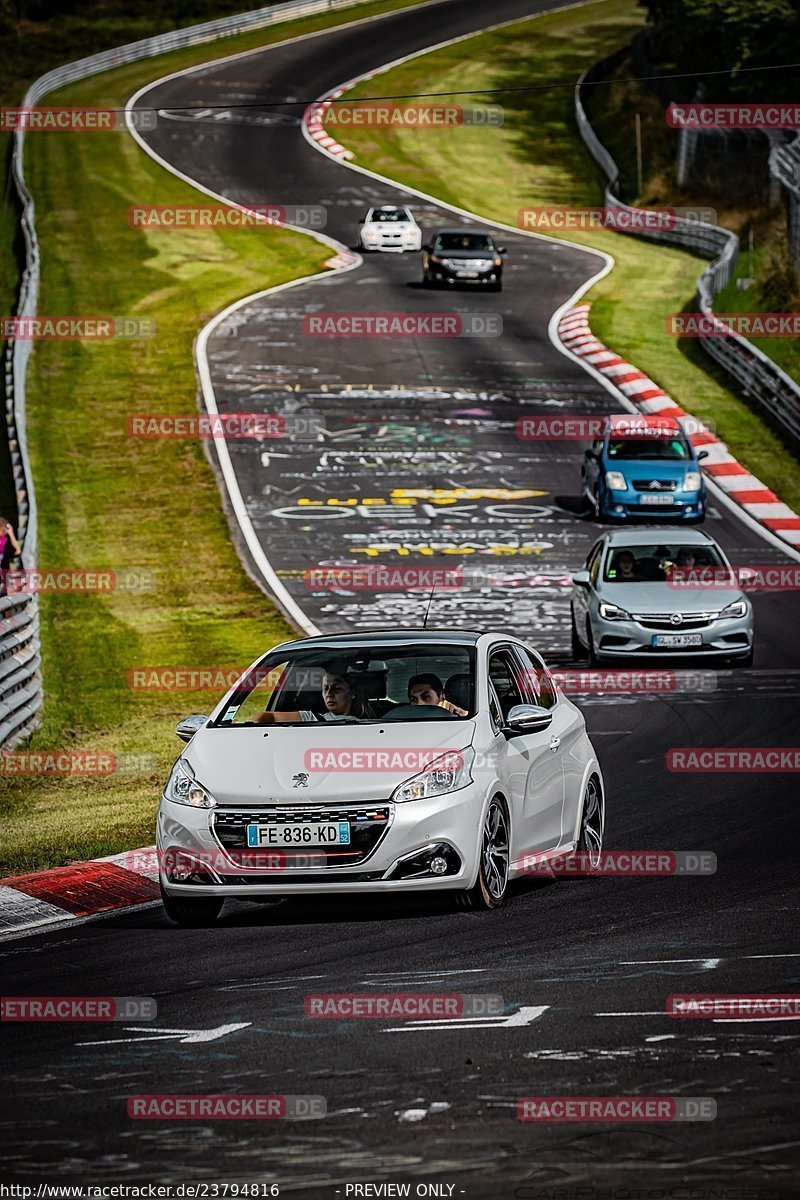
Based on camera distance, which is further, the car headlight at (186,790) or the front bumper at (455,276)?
the front bumper at (455,276)

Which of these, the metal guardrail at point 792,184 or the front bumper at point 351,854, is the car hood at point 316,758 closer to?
the front bumper at point 351,854

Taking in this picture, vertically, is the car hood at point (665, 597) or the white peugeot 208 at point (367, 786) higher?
the white peugeot 208 at point (367, 786)

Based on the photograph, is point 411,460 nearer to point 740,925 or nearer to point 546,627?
point 546,627

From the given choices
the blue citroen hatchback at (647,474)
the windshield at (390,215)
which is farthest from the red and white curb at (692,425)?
the windshield at (390,215)

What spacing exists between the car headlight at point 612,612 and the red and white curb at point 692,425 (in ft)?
29.0

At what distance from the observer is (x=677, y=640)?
2134 centimetres

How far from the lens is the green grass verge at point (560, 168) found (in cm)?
4062

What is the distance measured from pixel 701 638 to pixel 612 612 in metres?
0.99

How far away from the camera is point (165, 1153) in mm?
6152

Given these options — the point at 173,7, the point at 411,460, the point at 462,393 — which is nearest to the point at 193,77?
the point at 173,7

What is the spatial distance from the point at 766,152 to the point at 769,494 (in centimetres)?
3088

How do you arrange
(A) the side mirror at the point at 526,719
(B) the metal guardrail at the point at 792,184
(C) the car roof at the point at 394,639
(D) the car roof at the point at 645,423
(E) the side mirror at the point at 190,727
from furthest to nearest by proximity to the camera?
(B) the metal guardrail at the point at 792,184 < (D) the car roof at the point at 645,423 < (C) the car roof at the point at 394,639 < (E) the side mirror at the point at 190,727 < (A) the side mirror at the point at 526,719

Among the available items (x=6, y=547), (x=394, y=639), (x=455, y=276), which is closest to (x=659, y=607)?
(x=6, y=547)

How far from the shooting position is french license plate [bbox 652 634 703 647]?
21.3 m
